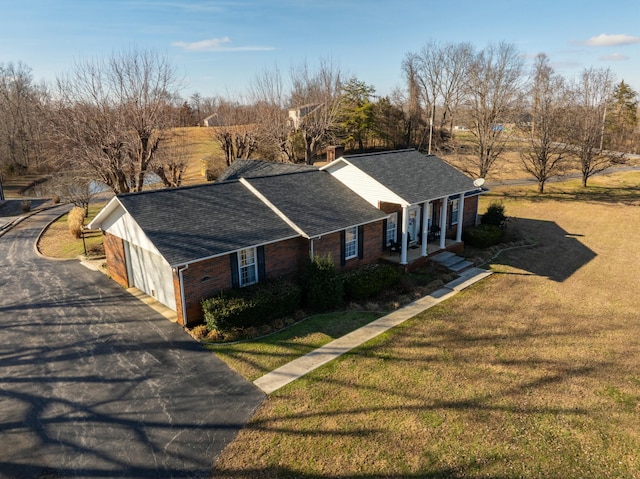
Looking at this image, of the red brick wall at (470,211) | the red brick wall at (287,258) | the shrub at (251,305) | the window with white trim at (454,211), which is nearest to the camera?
the shrub at (251,305)

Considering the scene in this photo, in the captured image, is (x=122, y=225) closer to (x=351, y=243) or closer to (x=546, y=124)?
(x=351, y=243)

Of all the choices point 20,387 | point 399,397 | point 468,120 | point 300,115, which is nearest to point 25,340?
point 20,387

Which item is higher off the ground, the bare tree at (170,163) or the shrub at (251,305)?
the bare tree at (170,163)

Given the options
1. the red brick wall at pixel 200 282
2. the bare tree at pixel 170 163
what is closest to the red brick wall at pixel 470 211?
the red brick wall at pixel 200 282

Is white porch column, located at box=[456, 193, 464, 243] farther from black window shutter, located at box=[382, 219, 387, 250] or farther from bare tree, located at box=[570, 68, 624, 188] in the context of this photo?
bare tree, located at box=[570, 68, 624, 188]

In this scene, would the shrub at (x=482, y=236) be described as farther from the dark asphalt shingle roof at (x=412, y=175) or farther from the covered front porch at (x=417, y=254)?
the dark asphalt shingle roof at (x=412, y=175)
